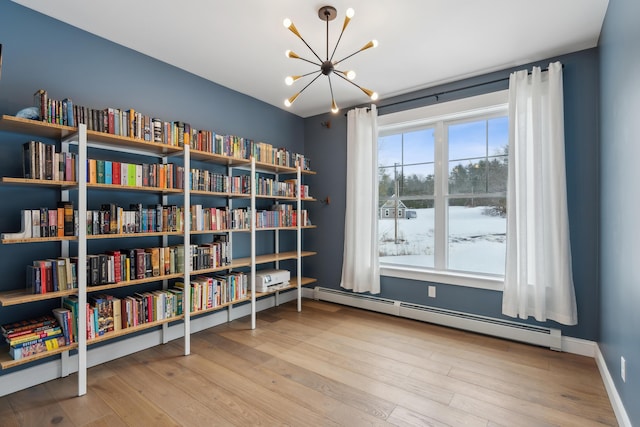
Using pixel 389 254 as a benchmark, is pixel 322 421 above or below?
below

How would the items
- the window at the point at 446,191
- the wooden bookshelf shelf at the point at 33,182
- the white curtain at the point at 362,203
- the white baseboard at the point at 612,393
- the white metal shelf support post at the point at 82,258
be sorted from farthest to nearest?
the white curtain at the point at 362,203 < the window at the point at 446,191 < the white metal shelf support post at the point at 82,258 < the wooden bookshelf shelf at the point at 33,182 < the white baseboard at the point at 612,393

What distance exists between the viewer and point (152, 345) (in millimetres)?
2877

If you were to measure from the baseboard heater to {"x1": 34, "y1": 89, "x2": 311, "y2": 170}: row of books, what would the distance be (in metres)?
2.04

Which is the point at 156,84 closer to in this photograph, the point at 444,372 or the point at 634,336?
the point at 444,372

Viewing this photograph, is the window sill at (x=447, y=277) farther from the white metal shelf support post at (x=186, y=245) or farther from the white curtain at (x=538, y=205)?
the white metal shelf support post at (x=186, y=245)

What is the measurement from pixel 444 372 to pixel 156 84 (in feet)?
11.8

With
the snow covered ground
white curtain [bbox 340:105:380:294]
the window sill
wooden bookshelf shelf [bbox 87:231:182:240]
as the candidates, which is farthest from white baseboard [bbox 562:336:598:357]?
wooden bookshelf shelf [bbox 87:231:182:240]

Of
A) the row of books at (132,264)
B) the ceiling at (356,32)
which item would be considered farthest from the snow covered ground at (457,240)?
the row of books at (132,264)

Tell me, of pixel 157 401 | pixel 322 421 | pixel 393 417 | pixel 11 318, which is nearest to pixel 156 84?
pixel 11 318

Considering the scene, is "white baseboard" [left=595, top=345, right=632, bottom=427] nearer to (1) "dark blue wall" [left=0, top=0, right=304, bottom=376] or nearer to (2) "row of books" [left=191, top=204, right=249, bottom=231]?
(2) "row of books" [left=191, top=204, right=249, bottom=231]

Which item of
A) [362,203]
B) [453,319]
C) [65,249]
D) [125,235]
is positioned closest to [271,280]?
[362,203]

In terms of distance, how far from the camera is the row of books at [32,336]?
1924 millimetres

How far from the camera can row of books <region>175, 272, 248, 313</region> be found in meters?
2.91

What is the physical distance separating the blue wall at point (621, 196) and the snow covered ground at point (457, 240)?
90cm
